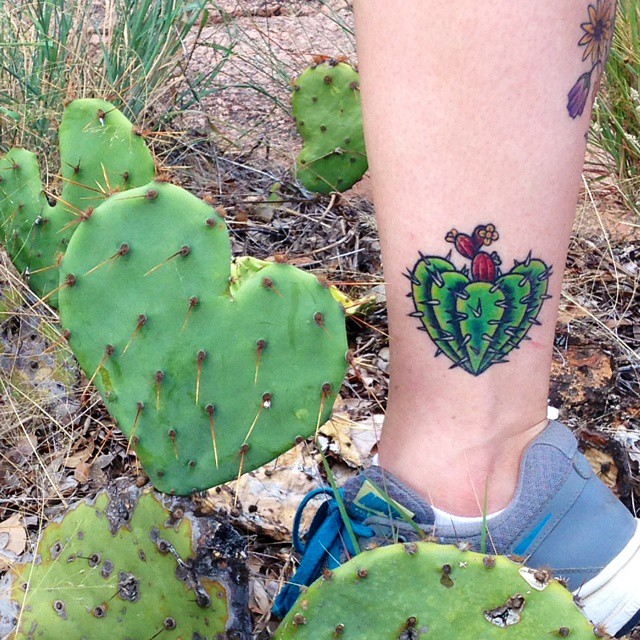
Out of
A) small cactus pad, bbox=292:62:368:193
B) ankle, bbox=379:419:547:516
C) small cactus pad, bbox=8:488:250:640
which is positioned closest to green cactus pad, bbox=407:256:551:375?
ankle, bbox=379:419:547:516

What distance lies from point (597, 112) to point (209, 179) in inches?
37.8

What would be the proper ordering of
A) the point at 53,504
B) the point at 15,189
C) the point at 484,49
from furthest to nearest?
the point at 15,189
the point at 53,504
the point at 484,49

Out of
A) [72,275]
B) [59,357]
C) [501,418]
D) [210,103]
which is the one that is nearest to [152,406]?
[72,275]

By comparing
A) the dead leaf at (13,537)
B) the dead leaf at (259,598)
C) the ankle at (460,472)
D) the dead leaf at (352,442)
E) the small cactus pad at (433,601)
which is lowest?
the dead leaf at (259,598)

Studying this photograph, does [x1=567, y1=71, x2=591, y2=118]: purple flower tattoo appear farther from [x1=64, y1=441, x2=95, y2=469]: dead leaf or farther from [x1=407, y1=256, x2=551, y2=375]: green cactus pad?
[x1=64, y1=441, x2=95, y2=469]: dead leaf

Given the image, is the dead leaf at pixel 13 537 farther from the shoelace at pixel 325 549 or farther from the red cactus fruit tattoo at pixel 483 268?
the red cactus fruit tattoo at pixel 483 268

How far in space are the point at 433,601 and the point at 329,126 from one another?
1385 millimetres

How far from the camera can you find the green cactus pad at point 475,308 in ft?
3.16

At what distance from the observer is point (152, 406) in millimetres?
914

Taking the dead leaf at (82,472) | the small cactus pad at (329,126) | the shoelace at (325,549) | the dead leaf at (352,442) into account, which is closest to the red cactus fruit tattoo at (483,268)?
the shoelace at (325,549)

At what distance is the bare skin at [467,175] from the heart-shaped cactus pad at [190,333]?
6.3 inches

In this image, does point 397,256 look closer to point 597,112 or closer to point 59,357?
point 59,357

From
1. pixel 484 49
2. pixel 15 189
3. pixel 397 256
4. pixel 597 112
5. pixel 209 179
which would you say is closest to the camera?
pixel 484 49

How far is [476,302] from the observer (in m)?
0.98
